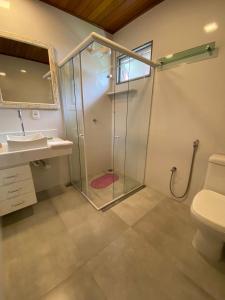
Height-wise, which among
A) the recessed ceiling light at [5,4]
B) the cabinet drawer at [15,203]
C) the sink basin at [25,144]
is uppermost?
the recessed ceiling light at [5,4]

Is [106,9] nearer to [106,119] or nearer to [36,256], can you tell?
[106,119]

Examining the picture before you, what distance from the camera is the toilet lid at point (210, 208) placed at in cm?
108

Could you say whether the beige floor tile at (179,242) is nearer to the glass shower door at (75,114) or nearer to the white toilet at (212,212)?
the white toilet at (212,212)

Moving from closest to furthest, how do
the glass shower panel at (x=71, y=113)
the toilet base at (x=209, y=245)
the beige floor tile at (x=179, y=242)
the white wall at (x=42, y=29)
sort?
the beige floor tile at (x=179, y=242), the toilet base at (x=209, y=245), the white wall at (x=42, y=29), the glass shower panel at (x=71, y=113)

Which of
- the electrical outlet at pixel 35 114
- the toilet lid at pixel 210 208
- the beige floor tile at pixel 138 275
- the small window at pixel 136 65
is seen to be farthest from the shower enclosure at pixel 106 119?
the toilet lid at pixel 210 208

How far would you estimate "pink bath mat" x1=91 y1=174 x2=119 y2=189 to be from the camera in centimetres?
250

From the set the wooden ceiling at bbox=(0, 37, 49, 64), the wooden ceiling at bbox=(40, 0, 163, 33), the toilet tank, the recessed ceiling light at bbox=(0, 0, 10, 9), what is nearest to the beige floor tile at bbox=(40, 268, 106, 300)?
the toilet tank

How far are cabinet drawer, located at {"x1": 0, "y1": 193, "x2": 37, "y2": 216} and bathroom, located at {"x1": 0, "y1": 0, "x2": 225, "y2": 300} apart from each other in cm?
3

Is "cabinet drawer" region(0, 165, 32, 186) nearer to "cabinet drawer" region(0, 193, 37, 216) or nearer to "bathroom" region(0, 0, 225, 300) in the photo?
"bathroom" region(0, 0, 225, 300)

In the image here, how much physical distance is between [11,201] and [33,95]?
137 centimetres

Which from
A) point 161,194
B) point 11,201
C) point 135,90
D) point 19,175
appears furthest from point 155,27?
point 11,201

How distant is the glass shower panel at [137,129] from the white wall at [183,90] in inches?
5.3

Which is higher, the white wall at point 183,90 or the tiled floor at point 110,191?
the white wall at point 183,90

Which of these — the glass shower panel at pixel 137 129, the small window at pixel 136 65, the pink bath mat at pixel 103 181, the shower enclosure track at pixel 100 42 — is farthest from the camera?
the pink bath mat at pixel 103 181
